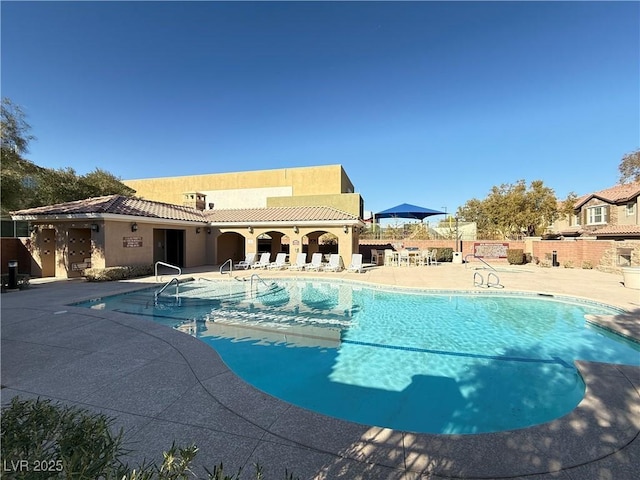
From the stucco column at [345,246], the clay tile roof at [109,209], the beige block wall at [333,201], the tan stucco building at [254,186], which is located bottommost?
the stucco column at [345,246]

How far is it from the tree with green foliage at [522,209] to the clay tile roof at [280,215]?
16.5 meters

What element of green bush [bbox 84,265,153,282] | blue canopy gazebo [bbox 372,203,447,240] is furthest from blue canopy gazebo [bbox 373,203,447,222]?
green bush [bbox 84,265,153,282]

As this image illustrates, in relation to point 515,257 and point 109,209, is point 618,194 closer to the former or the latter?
point 515,257

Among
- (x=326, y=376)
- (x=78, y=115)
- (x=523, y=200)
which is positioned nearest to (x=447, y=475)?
(x=326, y=376)

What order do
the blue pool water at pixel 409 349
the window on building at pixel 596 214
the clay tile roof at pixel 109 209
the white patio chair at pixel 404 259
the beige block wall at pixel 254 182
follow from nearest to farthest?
the blue pool water at pixel 409 349, the clay tile roof at pixel 109 209, the white patio chair at pixel 404 259, the window on building at pixel 596 214, the beige block wall at pixel 254 182

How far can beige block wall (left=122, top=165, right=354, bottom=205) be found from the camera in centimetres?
3152

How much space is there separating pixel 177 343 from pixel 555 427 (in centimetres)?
581

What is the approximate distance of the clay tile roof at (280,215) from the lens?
1920 centimetres

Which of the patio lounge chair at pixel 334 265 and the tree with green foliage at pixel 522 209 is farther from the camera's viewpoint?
the tree with green foliage at pixel 522 209

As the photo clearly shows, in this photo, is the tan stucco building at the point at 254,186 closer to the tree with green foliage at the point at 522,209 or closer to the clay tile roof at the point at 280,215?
the clay tile roof at the point at 280,215

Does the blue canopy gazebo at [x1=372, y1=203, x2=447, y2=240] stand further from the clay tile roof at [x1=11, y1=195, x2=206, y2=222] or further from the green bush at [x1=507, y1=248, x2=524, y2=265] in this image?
the clay tile roof at [x1=11, y1=195, x2=206, y2=222]

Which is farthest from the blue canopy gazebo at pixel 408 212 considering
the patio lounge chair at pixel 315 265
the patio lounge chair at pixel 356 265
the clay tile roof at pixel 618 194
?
the clay tile roof at pixel 618 194

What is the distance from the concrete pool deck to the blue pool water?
1.00 meters

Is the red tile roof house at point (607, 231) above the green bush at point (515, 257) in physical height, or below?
above
